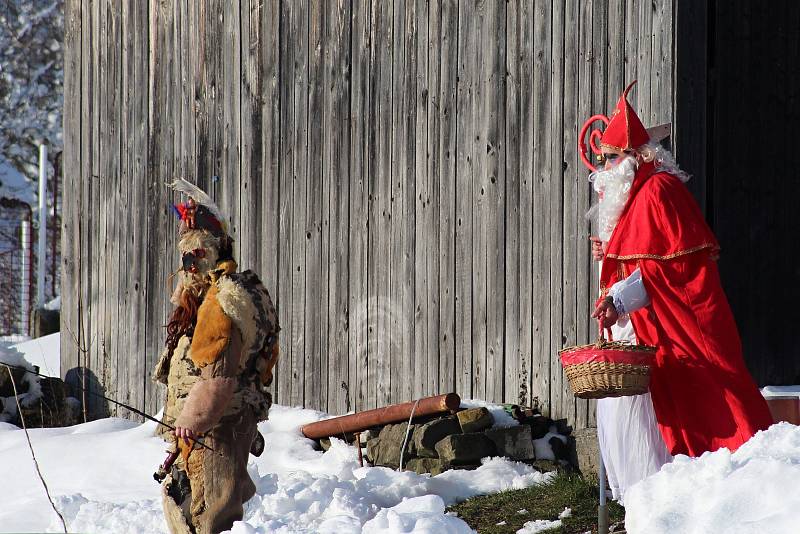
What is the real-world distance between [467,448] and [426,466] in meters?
0.30

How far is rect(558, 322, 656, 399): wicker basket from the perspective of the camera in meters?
5.15

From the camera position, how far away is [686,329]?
545cm

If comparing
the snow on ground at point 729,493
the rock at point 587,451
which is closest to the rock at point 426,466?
the rock at point 587,451

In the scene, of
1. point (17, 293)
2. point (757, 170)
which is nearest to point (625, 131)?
point (757, 170)

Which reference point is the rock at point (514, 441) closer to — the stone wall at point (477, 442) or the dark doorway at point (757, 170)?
the stone wall at point (477, 442)

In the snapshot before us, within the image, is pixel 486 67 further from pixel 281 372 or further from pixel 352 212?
pixel 281 372

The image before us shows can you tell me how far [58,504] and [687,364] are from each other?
344 cm

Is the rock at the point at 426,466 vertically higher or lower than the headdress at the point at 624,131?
lower

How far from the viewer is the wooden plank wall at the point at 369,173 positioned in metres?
7.34

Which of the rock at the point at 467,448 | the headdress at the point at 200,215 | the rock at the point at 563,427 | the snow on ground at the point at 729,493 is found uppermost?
the headdress at the point at 200,215

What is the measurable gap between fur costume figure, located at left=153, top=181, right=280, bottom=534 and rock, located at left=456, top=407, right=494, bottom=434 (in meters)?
2.08

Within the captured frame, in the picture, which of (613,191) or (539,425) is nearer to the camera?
(613,191)

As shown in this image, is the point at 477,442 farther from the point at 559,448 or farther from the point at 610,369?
the point at 610,369

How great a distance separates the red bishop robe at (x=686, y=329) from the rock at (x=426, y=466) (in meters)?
2.03
